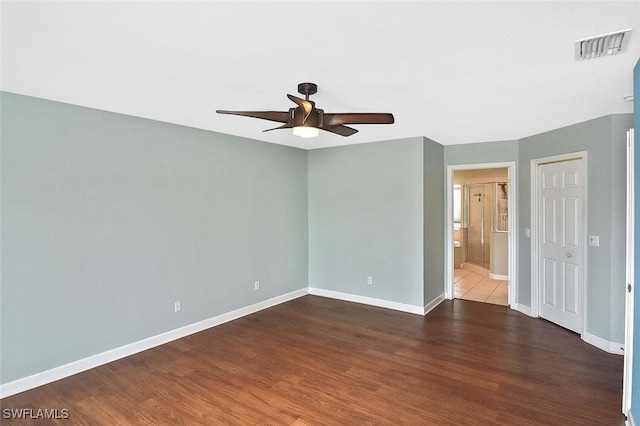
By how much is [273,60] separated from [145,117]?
2.04m

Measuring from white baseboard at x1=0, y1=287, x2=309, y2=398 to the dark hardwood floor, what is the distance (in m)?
0.07

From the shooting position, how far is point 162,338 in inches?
147

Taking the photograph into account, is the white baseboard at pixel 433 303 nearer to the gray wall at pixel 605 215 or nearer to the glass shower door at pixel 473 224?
the gray wall at pixel 605 215

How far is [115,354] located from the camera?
3344 mm

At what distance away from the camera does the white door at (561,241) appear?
3945 millimetres

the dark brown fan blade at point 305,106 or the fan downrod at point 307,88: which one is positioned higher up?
the fan downrod at point 307,88

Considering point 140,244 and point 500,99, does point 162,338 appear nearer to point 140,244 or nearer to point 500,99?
point 140,244

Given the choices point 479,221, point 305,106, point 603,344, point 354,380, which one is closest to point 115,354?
point 354,380

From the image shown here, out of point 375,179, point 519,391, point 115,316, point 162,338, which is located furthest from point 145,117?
point 519,391

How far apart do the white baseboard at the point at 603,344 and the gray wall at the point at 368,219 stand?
180cm

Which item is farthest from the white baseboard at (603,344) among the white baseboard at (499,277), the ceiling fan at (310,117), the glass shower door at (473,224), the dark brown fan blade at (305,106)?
the glass shower door at (473,224)

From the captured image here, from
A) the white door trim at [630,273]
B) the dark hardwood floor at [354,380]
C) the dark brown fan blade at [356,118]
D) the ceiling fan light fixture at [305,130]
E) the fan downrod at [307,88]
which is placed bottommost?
the dark hardwood floor at [354,380]

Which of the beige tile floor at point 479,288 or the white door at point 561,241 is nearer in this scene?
the white door at point 561,241

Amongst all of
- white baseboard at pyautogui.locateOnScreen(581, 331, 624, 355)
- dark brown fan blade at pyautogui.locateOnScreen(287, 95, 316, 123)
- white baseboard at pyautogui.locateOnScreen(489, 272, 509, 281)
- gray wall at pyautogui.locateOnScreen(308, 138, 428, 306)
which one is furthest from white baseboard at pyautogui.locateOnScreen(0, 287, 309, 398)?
white baseboard at pyautogui.locateOnScreen(489, 272, 509, 281)
